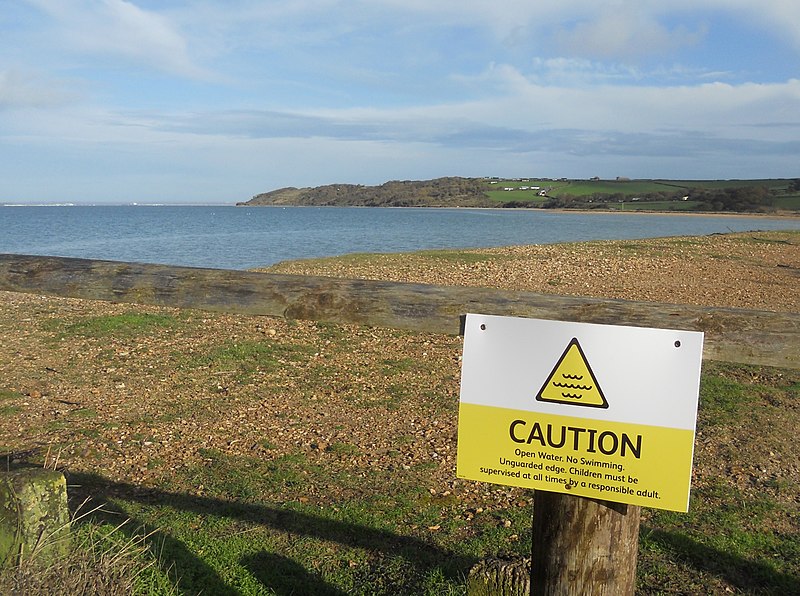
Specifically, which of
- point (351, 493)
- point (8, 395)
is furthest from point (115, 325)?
point (351, 493)

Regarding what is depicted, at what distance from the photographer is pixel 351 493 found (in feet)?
16.1

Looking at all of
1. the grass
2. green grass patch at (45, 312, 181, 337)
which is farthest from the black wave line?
green grass patch at (45, 312, 181, 337)

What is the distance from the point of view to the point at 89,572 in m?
2.88

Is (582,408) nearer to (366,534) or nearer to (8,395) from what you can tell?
(366,534)

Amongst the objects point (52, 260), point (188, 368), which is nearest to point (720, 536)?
point (52, 260)

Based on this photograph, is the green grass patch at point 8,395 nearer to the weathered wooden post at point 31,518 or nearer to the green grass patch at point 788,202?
the weathered wooden post at point 31,518

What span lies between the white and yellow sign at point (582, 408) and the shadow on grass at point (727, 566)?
241cm

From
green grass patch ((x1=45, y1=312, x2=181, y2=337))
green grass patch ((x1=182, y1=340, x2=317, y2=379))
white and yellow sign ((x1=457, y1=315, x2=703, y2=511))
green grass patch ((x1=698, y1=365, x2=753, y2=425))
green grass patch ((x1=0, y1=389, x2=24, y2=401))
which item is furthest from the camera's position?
green grass patch ((x1=45, y1=312, x2=181, y2=337))

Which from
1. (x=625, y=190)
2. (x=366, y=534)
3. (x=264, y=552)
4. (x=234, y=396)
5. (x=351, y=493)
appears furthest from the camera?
(x=625, y=190)

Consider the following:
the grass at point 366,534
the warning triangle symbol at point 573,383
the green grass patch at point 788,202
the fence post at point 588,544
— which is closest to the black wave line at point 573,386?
the warning triangle symbol at point 573,383

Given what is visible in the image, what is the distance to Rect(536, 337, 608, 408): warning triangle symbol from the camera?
1.89 metres

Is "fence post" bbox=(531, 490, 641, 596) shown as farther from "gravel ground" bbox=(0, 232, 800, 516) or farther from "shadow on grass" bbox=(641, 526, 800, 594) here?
"gravel ground" bbox=(0, 232, 800, 516)

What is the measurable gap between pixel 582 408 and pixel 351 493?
3304mm

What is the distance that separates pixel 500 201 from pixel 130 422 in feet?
417
